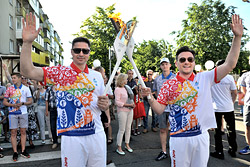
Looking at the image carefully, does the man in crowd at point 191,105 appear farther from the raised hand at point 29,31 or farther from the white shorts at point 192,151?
the raised hand at point 29,31

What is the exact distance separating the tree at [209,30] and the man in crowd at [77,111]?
2230 cm

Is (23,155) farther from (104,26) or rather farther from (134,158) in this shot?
(104,26)

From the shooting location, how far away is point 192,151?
2383 millimetres

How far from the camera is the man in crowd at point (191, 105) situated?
7.80ft

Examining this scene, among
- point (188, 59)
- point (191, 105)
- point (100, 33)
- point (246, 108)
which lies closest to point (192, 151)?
point (191, 105)

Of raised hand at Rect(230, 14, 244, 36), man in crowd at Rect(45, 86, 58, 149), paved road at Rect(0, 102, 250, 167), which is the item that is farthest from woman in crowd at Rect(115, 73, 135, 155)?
raised hand at Rect(230, 14, 244, 36)

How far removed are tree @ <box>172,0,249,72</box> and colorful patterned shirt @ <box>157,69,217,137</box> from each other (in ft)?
71.2

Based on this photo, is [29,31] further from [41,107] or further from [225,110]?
[41,107]

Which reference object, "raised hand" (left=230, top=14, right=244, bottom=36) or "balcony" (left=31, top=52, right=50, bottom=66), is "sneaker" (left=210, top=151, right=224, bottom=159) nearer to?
"raised hand" (left=230, top=14, right=244, bottom=36)

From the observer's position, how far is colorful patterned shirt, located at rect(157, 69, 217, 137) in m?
2.42

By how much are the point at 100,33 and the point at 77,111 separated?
1732cm

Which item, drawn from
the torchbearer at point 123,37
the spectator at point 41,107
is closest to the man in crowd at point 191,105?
the torchbearer at point 123,37

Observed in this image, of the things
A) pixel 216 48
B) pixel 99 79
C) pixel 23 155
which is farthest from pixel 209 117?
pixel 216 48

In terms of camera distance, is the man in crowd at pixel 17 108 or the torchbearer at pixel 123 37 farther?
the man in crowd at pixel 17 108
